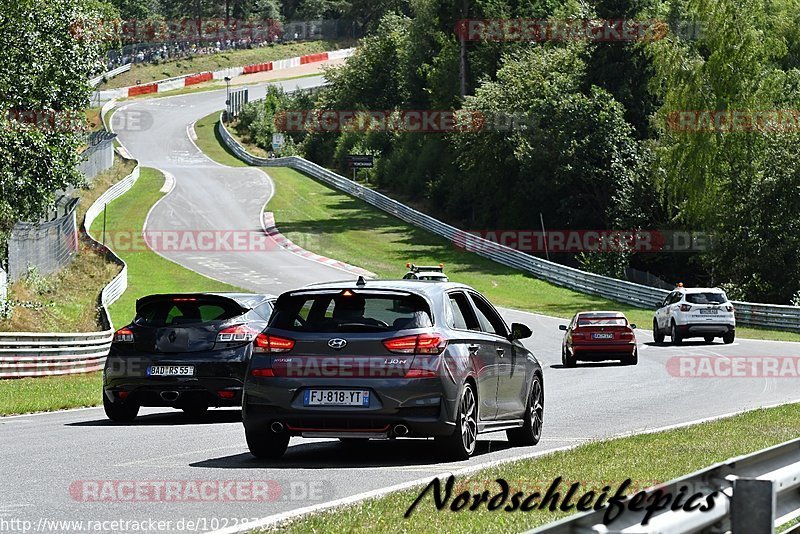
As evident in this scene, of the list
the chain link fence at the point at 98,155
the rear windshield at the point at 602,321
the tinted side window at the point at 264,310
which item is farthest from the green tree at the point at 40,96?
the chain link fence at the point at 98,155

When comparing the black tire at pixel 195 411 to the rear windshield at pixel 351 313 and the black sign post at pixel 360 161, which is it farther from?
the black sign post at pixel 360 161

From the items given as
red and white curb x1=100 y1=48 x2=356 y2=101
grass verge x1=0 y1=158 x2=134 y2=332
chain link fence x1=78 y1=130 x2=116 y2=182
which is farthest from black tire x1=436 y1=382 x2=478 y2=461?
red and white curb x1=100 y1=48 x2=356 y2=101

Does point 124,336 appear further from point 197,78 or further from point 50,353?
point 197,78

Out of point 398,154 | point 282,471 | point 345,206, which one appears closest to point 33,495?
→ point 282,471

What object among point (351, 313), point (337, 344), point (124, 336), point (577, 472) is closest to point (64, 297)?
point (124, 336)

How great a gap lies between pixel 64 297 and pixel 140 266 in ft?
43.3

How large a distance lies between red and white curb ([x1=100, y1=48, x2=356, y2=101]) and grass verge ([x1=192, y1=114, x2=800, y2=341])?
4153cm

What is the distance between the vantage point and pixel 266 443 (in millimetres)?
12023

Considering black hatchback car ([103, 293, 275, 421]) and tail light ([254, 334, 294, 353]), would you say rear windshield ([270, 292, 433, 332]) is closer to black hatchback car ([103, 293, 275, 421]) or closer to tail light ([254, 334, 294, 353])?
tail light ([254, 334, 294, 353])

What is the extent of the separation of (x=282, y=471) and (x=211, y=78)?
134663mm

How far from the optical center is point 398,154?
8969cm

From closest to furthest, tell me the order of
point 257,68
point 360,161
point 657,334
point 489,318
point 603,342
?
point 489,318, point 603,342, point 657,334, point 360,161, point 257,68

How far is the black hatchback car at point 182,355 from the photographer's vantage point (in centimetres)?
1600

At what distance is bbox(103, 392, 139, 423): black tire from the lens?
16500 millimetres
